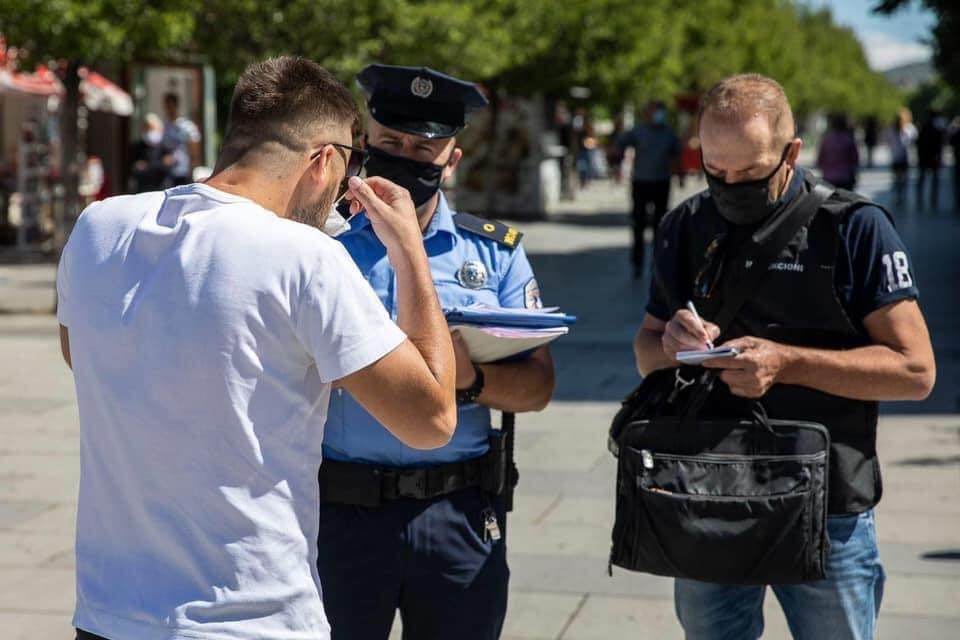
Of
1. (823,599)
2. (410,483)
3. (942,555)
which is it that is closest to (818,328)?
(823,599)

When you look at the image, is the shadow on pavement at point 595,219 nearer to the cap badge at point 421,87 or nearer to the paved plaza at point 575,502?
the paved plaza at point 575,502

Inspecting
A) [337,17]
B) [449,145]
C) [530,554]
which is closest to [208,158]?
[337,17]

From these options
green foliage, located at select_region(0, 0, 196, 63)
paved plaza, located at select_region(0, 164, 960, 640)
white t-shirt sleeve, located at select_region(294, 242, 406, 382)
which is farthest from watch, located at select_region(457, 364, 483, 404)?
green foliage, located at select_region(0, 0, 196, 63)

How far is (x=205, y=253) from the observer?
2244 millimetres

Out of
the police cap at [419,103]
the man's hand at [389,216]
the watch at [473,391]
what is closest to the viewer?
the man's hand at [389,216]

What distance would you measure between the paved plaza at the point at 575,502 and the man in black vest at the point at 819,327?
2.08 metres

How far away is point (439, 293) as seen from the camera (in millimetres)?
3197

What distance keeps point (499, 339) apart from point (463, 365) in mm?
101

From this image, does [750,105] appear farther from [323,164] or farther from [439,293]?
[323,164]

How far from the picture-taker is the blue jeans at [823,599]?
317cm

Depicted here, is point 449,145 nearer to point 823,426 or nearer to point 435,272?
point 435,272

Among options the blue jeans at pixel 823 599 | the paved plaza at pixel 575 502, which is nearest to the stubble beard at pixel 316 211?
the blue jeans at pixel 823 599

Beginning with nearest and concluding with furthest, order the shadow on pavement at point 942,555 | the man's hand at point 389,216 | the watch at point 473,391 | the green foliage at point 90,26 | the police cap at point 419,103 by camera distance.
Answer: the man's hand at point 389,216 < the watch at point 473,391 < the police cap at point 419,103 < the shadow on pavement at point 942,555 < the green foliage at point 90,26

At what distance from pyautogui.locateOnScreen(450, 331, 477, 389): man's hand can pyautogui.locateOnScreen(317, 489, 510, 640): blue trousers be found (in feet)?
0.80
